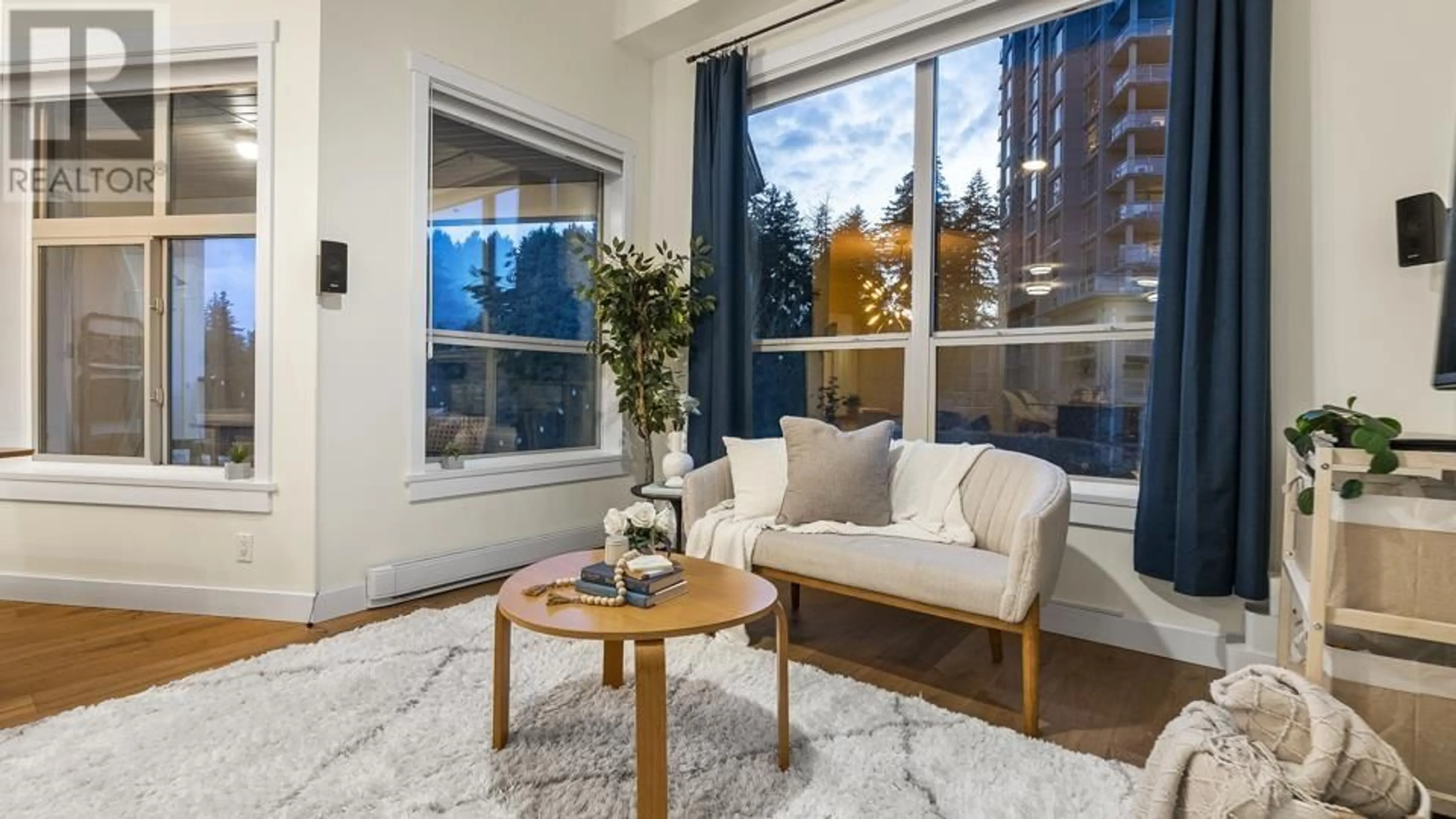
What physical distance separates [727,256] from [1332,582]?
2860mm

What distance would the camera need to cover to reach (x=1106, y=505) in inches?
106

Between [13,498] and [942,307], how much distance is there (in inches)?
171

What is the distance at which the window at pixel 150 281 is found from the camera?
3074 millimetres

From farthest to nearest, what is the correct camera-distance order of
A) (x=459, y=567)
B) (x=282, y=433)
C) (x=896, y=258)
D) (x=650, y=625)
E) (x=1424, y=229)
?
(x=896, y=258)
(x=459, y=567)
(x=282, y=433)
(x=1424, y=229)
(x=650, y=625)

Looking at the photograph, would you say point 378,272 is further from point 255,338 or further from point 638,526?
point 638,526

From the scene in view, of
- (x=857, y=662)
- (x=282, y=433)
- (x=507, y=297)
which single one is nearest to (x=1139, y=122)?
(x=857, y=662)

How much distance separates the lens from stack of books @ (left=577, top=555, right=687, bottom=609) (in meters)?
1.67

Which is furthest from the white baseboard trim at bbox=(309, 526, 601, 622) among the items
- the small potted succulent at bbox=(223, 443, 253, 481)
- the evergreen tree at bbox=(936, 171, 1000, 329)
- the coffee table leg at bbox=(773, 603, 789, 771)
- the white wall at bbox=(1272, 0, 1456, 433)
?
the white wall at bbox=(1272, 0, 1456, 433)

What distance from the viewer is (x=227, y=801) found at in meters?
1.54

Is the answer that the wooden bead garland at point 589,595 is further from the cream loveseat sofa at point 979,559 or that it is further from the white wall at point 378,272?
the white wall at point 378,272

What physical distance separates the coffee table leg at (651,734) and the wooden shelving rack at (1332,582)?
1.53 meters

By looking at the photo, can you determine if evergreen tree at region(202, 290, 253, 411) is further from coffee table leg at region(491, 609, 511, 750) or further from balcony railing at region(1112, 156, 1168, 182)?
balcony railing at region(1112, 156, 1168, 182)

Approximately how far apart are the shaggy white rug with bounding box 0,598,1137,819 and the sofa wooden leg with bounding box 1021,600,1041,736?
8cm

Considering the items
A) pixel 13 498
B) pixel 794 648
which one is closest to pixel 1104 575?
pixel 794 648
